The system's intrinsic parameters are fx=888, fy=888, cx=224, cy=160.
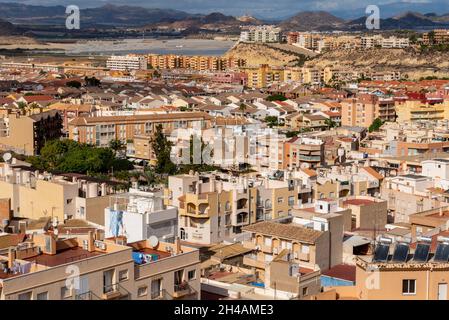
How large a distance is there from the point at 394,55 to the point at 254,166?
40.5 metres

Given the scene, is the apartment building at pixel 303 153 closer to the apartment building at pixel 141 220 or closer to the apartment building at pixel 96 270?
the apartment building at pixel 141 220

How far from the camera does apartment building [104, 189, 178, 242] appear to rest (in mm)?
9562

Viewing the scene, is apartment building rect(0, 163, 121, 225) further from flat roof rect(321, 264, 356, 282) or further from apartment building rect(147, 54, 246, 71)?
apartment building rect(147, 54, 246, 71)

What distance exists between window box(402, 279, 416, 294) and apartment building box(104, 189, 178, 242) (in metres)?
3.34

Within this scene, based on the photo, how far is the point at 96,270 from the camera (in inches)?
237

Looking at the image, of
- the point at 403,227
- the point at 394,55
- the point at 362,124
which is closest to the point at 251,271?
the point at 403,227

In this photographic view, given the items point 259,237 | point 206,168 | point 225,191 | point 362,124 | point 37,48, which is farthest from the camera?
point 37,48

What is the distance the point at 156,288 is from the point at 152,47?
97333 millimetres

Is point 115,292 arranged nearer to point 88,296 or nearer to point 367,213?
point 88,296

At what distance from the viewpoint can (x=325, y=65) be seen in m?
63.2

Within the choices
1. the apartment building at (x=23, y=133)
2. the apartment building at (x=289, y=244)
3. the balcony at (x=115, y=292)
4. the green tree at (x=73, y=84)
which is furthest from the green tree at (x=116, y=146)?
the green tree at (x=73, y=84)

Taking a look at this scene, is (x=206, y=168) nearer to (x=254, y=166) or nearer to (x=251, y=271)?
(x=254, y=166)

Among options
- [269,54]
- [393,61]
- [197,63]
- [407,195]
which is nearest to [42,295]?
[407,195]

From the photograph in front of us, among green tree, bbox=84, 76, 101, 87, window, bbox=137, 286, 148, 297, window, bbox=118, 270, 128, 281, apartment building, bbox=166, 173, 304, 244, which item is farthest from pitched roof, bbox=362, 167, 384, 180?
green tree, bbox=84, 76, 101, 87
